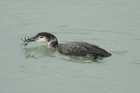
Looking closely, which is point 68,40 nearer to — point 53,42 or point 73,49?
point 53,42

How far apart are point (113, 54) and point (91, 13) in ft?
14.3

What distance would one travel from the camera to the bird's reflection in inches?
476

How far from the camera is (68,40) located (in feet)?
44.0

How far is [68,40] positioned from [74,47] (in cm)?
152

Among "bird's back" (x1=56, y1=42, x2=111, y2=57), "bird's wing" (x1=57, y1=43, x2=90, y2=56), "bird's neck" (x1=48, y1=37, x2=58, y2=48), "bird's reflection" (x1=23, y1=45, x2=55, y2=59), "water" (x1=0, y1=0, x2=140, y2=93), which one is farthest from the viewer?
"bird's neck" (x1=48, y1=37, x2=58, y2=48)

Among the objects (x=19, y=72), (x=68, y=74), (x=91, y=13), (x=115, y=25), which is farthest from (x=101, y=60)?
(x=91, y=13)

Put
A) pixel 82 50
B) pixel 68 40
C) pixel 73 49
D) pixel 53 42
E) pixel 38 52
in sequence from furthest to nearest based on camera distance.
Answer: pixel 68 40, pixel 53 42, pixel 38 52, pixel 73 49, pixel 82 50

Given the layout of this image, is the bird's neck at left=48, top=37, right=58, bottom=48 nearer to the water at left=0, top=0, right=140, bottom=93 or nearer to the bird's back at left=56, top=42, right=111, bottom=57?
the water at left=0, top=0, right=140, bottom=93

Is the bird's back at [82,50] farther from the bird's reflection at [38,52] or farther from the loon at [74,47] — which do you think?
the bird's reflection at [38,52]

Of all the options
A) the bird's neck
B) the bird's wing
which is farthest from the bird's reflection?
the bird's wing

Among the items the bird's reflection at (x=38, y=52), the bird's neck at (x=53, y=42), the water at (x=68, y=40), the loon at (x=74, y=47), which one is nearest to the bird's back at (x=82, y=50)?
the loon at (x=74, y=47)

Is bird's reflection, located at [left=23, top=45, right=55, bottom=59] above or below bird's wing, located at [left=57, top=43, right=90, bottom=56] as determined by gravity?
below

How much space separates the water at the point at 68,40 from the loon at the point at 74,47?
18cm

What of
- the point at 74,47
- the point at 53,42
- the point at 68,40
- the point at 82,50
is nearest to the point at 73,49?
the point at 74,47
